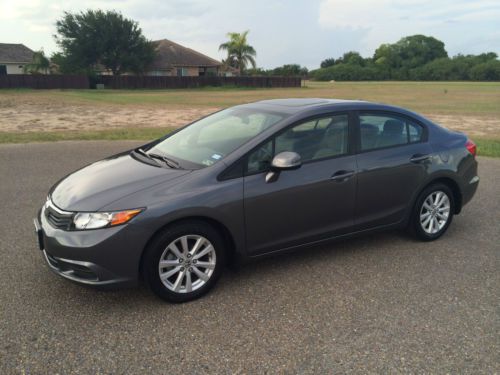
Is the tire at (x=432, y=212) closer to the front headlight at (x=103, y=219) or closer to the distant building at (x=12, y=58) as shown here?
the front headlight at (x=103, y=219)

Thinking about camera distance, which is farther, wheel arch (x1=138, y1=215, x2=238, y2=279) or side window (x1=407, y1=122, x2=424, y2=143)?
side window (x1=407, y1=122, x2=424, y2=143)

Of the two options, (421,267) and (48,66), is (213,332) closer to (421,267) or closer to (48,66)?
(421,267)

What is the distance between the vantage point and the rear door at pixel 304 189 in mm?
3701

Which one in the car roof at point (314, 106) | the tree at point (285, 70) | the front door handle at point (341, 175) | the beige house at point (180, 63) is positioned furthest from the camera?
the tree at point (285, 70)

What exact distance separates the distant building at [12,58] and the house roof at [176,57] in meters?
16.7

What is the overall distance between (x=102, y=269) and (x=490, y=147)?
1059cm

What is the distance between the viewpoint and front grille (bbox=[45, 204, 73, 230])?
3275 mm

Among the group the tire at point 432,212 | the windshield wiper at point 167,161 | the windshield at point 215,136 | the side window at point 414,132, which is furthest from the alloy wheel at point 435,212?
the windshield wiper at point 167,161

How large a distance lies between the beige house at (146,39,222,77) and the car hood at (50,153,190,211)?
58.5m

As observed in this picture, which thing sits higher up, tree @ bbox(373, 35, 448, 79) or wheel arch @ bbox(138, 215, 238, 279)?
tree @ bbox(373, 35, 448, 79)

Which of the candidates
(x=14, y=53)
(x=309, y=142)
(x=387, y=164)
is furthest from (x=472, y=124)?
(x=14, y=53)

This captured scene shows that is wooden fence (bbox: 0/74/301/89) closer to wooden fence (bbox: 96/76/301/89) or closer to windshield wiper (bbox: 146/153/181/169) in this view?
wooden fence (bbox: 96/76/301/89)

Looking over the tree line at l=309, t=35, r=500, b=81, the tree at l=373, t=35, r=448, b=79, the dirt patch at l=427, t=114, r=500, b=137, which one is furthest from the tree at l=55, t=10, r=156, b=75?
the tree at l=373, t=35, r=448, b=79

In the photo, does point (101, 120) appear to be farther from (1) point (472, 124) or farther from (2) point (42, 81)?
(2) point (42, 81)
